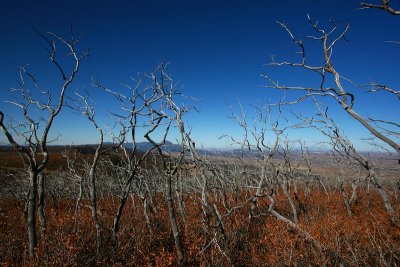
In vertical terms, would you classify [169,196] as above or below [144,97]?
below

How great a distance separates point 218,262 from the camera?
5.72 meters

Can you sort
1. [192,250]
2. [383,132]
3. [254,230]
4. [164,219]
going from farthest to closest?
[164,219], [254,230], [192,250], [383,132]

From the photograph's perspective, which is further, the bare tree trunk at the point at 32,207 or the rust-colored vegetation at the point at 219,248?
the rust-colored vegetation at the point at 219,248

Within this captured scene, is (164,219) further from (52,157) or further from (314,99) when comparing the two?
(52,157)

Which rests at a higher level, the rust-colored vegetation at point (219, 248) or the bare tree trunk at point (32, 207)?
the bare tree trunk at point (32, 207)

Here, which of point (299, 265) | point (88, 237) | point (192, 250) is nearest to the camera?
point (299, 265)

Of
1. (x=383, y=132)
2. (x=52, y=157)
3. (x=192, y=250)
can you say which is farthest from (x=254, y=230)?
(x=52, y=157)

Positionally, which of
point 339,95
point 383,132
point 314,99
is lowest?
point 383,132

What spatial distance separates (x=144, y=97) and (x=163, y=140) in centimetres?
127

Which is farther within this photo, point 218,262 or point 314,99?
point 314,99

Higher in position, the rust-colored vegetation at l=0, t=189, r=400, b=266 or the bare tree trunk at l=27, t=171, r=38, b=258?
the bare tree trunk at l=27, t=171, r=38, b=258

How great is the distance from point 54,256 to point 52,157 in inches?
2279

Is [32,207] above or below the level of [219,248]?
above

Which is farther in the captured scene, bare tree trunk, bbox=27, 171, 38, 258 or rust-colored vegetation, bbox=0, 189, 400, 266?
rust-colored vegetation, bbox=0, 189, 400, 266
